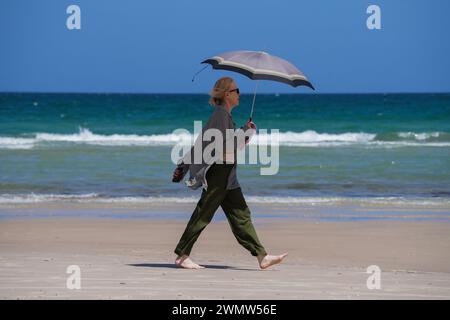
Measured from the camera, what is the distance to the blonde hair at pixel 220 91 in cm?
746

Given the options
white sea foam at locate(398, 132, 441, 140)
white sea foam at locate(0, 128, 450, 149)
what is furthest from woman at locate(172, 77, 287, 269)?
white sea foam at locate(398, 132, 441, 140)

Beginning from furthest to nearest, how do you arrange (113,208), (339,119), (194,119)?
(194,119) → (339,119) → (113,208)

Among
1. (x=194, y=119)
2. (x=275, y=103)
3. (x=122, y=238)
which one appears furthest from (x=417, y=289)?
(x=275, y=103)

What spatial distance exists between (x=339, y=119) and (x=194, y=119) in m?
8.31

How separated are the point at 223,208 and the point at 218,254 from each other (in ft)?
6.23

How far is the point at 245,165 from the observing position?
71.8 ft

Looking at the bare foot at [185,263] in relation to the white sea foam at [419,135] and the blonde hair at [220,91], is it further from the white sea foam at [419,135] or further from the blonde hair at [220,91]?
the white sea foam at [419,135]

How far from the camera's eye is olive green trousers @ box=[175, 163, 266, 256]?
24.7ft

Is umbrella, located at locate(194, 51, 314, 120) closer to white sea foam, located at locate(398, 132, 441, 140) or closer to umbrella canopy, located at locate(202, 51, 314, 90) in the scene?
umbrella canopy, located at locate(202, 51, 314, 90)

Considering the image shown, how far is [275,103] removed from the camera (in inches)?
2675

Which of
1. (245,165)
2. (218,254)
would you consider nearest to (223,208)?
(218,254)

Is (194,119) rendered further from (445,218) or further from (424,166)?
(445,218)

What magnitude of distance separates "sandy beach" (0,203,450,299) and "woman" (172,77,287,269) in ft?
0.72

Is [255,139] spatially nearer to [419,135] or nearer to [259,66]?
[419,135]
